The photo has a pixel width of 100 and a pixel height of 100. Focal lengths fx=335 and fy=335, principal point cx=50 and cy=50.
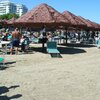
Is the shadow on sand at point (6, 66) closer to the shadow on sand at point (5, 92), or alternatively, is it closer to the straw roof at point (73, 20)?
→ the shadow on sand at point (5, 92)

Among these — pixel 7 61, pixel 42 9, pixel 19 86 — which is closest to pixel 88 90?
pixel 19 86

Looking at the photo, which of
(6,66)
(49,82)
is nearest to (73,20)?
(6,66)

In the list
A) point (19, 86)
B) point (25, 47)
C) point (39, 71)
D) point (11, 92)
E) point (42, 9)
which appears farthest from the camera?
point (42, 9)

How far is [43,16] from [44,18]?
30cm

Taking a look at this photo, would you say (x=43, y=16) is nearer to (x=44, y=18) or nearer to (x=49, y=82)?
(x=44, y=18)

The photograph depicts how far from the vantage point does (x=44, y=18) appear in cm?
2056

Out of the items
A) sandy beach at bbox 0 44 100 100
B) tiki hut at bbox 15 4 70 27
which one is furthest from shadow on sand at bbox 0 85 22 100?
tiki hut at bbox 15 4 70 27

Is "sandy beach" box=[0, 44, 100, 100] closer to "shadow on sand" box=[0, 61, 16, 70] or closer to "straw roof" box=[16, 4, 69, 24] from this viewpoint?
"shadow on sand" box=[0, 61, 16, 70]

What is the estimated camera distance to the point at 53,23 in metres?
20.3

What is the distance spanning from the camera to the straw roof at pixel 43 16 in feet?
66.7

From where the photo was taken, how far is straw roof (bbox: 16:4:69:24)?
20344 mm

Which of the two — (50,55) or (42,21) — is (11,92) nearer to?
(50,55)

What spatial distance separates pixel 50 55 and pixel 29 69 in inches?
211

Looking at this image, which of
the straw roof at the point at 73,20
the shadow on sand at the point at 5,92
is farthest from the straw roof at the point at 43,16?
the shadow on sand at the point at 5,92
